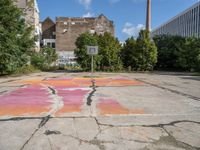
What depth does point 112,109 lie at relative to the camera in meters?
8.10

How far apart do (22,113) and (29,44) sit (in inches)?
802

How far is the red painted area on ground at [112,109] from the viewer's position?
764 cm

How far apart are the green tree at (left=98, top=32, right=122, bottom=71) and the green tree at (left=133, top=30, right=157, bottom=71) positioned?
2414 millimetres

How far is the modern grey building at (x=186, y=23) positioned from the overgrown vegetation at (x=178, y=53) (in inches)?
1105

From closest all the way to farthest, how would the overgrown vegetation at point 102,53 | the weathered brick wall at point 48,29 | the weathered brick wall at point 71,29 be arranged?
1. the overgrown vegetation at point 102,53
2. the weathered brick wall at point 71,29
3. the weathered brick wall at point 48,29

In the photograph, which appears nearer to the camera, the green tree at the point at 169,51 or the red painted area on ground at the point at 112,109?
the red painted area on ground at the point at 112,109

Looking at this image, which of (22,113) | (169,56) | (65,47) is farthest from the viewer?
(65,47)

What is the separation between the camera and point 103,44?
3547 cm

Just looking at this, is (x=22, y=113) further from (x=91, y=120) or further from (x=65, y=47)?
(x=65, y=47)

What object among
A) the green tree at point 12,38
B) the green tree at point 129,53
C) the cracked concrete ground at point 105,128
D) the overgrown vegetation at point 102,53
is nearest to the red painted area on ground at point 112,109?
the cracked concrete ground at point 105,128

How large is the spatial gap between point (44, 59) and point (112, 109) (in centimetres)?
3611

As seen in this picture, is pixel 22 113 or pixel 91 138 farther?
pixel 22 113

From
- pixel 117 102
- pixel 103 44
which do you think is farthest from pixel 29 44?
pixel 117 102

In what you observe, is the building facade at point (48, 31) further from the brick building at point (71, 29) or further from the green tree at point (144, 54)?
the green tree at point (144, 54)
